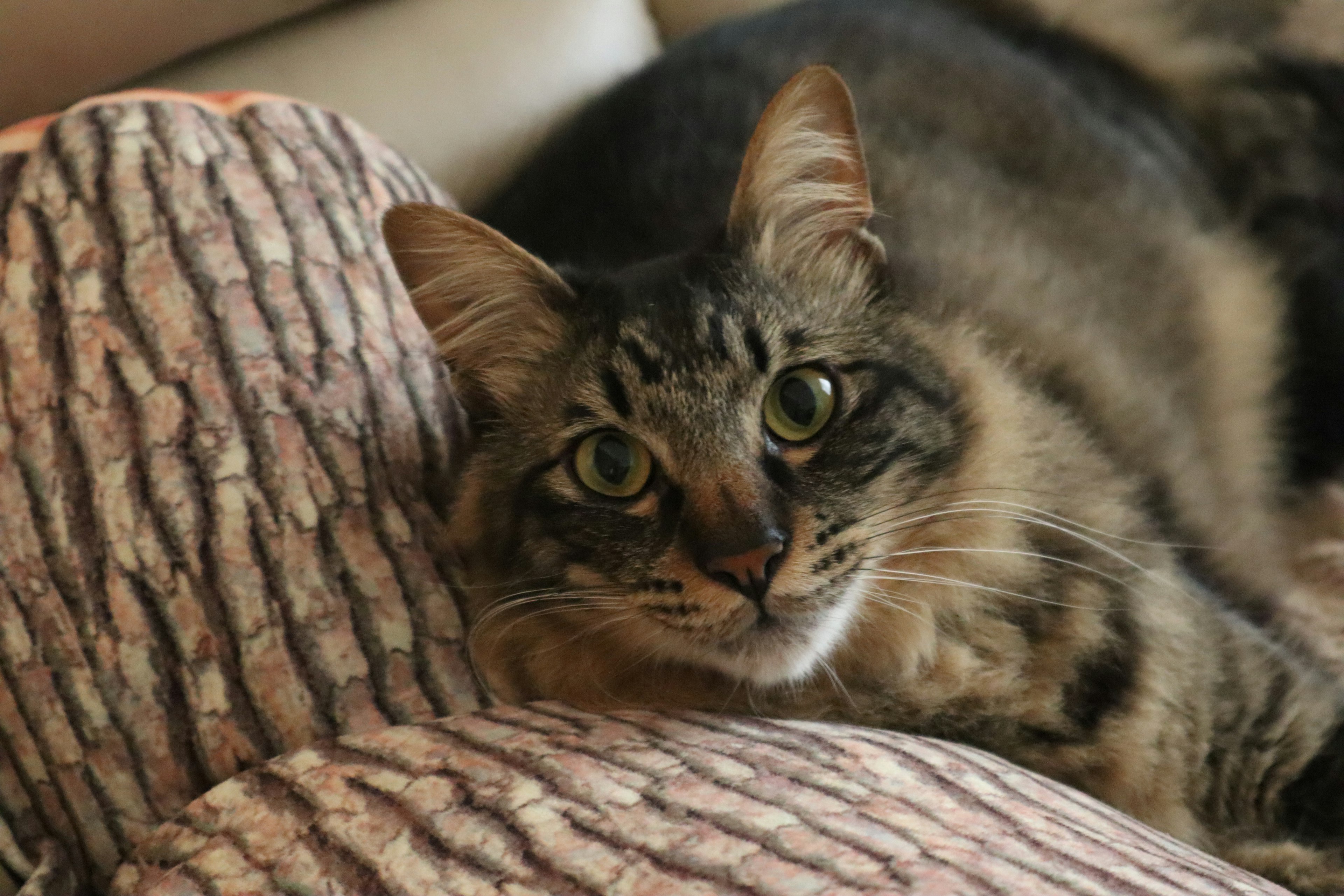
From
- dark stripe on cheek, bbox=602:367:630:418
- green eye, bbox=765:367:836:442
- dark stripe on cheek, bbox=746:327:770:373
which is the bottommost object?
dark stripe on cheek, bbox=602:367:630:418

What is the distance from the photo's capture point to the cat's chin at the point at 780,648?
98 cm

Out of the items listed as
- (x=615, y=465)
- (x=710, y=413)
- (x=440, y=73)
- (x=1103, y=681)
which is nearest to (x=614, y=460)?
(x=615, y=465)

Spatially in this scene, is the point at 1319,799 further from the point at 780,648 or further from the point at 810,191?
the point at 810,191

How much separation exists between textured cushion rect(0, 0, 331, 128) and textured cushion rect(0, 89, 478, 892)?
1.06ft

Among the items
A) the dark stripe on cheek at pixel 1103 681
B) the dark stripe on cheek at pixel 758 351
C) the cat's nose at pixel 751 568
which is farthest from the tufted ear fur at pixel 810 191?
the dark stripe on cheek at pixel 1103 681

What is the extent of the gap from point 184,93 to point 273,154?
232mm

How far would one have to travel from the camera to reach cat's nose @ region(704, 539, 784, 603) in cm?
93

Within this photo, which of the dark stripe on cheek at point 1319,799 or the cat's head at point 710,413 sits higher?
the cat's head at point 710,413

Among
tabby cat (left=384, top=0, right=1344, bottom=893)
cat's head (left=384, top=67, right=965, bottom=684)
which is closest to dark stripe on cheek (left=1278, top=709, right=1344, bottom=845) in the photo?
tabby cat (left=384, top=0, right=1344, bottom=893)

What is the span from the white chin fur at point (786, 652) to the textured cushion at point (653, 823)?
0.16ft

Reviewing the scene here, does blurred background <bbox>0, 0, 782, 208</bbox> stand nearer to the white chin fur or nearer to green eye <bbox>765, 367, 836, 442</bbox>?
green eye <bbox>765, 367, 836, 442</bbox>

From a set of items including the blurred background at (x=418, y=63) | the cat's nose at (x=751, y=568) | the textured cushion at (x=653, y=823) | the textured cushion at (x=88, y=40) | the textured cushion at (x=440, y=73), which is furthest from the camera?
Answer: the textured cushion at (x=440, y=73)

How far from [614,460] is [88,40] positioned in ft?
3.31

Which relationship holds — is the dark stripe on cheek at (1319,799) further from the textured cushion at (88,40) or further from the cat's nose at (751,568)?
the textured cushion at (88,40)
